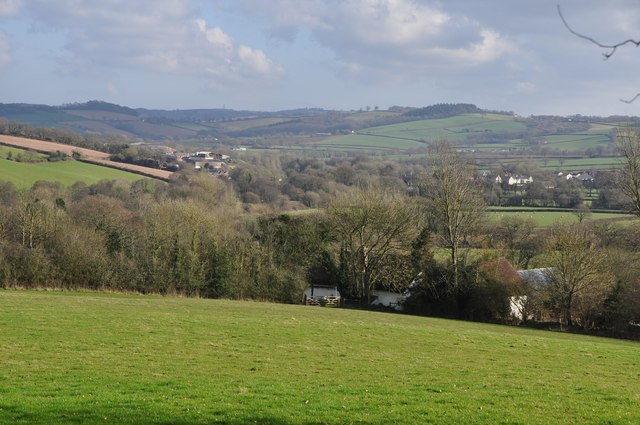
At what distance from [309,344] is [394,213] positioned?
102ft

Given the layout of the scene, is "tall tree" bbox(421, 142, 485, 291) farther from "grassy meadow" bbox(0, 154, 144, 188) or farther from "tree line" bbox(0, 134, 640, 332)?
"grassy meadow" bbox(0, 154, 144, 188)

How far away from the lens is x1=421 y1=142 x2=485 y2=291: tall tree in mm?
48531

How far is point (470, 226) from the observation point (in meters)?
49.4

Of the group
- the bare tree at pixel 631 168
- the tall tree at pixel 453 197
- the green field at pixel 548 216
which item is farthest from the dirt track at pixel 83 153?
the bare tree at pixel 631 168

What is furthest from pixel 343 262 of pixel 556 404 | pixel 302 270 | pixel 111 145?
pixel 111 145

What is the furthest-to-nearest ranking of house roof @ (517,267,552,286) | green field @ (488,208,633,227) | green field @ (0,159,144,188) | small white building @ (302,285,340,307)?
1. green field @ (0,159,144,188)
2. green field @ (488,208,633,227)
3. small white building @ (302,285,340,307)
4. house roof @ (517,267,552,286)

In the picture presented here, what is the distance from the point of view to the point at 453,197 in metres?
48.8

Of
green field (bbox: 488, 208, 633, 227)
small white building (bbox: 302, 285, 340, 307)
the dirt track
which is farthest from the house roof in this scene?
the dirt track

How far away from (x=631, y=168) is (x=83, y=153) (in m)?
91.8

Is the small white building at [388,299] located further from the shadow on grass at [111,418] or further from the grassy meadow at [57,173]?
the grassy meadow at [57,173]

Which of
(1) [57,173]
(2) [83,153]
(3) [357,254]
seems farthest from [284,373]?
(2) [83,153]

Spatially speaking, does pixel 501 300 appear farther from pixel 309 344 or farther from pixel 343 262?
pixel 309 344

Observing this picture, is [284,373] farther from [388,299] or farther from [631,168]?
[388,299]

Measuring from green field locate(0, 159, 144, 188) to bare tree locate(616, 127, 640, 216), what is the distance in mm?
68794
